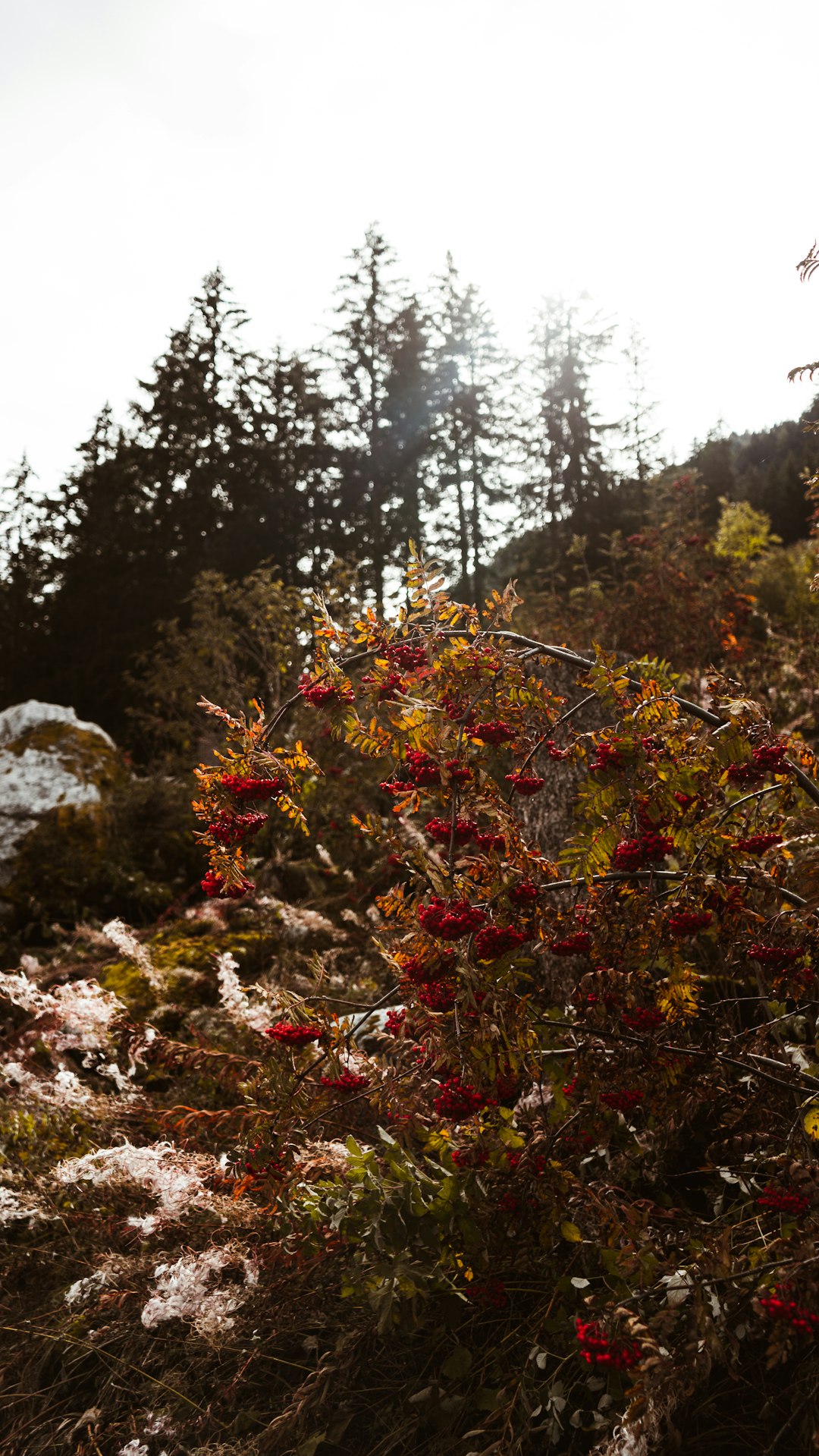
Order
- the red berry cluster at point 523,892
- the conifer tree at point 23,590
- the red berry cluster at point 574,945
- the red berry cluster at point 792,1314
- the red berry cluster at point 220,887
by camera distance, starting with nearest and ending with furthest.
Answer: the red berry cluster at point 792,1314 → the red berry cluster at point 523,892 → the red berry cluster at point 574,945 → the red berry cluster at point 220,887 → the conifer tree at point 23,590

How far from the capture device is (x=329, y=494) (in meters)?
18.9

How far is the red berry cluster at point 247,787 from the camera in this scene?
2.13 metres

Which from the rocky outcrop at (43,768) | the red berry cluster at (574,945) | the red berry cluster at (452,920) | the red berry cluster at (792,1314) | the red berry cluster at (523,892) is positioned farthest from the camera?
the rocky outcrop at (43,768)

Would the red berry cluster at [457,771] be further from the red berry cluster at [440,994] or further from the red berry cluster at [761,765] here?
the red berry cluster at [761,765]

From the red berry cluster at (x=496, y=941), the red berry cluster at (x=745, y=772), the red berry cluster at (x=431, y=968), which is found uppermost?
the red berry cluster at (x=745, y=772)

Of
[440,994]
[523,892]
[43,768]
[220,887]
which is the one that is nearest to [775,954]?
[523,892]

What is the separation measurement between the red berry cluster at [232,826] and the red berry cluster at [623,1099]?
1.03 m

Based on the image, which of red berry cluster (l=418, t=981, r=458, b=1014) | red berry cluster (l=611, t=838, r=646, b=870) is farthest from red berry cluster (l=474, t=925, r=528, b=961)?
red berry cluster (l=611, t=838, r=646, b=870)

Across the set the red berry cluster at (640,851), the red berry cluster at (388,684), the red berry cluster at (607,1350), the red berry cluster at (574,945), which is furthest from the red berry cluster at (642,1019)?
the red berry cluster at (388,684)

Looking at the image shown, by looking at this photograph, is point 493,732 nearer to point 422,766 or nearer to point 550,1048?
point 422,766

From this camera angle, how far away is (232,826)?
217 centimetres

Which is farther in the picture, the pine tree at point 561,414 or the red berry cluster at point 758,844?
the pine tree at point 561,414

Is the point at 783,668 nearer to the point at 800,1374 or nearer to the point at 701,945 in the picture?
the point at 701,945

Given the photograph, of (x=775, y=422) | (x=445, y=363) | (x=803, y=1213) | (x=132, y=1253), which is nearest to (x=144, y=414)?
(x=445, y=363)
